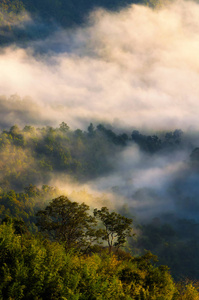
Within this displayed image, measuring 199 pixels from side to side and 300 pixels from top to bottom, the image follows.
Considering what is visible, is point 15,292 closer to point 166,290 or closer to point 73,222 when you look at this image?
point 166,290

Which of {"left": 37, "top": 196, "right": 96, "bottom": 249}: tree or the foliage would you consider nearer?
the foliage

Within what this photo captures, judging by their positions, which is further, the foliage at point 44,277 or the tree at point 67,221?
the tree at point 67,221

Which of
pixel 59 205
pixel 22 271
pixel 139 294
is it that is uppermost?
pixel 59 205

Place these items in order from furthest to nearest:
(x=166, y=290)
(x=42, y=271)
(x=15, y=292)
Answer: (x=166, y=290)
(x=42, y=271)
(x=15, y=292)

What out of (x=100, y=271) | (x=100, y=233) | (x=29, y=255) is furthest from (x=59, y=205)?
(x=29, y=255)

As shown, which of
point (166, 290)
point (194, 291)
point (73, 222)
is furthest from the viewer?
point (73, 222)

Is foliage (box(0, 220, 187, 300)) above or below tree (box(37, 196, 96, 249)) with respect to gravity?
below

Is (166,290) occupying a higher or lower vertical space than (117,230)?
lower

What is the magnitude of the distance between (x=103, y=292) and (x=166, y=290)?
13742 millimetres

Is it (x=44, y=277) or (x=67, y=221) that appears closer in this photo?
(x=44, y=277)

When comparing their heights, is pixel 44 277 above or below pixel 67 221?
below

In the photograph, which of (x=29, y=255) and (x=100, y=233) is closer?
(x=29, y=255)

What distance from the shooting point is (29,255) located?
25.8 m

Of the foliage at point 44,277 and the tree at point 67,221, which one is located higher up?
the tree at point 67,221
